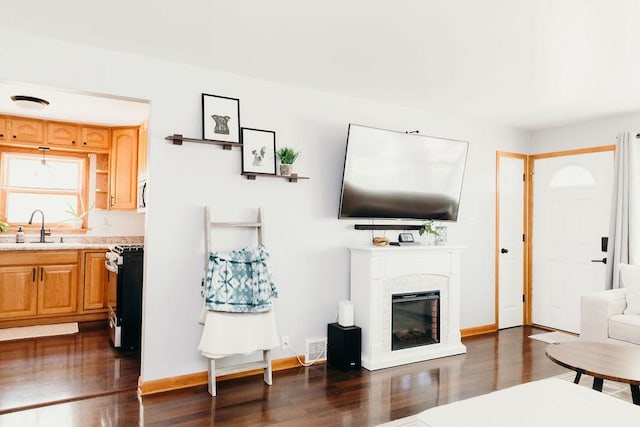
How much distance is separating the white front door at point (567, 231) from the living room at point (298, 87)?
0.43 metres

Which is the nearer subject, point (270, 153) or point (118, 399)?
point (118, 399)

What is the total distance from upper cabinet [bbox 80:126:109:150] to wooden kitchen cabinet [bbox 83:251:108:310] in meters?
1.32

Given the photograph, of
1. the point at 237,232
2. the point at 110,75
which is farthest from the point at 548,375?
the point at 110,75

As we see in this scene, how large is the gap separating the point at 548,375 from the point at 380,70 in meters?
2.84

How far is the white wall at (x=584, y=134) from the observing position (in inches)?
177

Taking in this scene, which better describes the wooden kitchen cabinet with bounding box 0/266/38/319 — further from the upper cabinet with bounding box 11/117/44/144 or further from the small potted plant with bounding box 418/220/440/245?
the small potted plant with bounding box 418/220/440/245

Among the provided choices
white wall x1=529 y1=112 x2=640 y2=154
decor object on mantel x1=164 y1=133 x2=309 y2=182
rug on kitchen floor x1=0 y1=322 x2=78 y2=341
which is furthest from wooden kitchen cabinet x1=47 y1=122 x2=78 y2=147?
white wall x1=529 y1=112 x2=640 y2=154

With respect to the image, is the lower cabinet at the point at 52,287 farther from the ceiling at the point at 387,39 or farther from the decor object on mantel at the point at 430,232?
the decor object on mantel at the point at 430,232

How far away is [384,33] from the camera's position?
266 cm

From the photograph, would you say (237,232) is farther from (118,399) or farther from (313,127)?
(118,399)

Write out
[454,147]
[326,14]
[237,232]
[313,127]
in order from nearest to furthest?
1. [326,14]
2. [237,232]
3. [313,127]
4. [454,147]

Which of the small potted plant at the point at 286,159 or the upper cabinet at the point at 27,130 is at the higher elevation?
the upper cabinet at the point at 27,130

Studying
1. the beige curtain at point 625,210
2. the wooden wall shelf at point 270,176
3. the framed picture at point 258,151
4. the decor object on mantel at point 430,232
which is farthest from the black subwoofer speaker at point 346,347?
the beige curtain at point 625,210

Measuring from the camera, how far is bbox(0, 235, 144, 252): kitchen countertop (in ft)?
15.4
